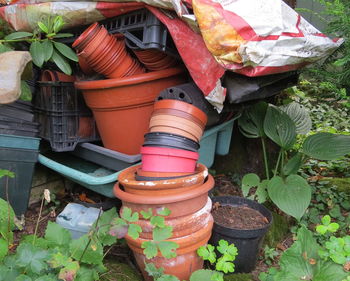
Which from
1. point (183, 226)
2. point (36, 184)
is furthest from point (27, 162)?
point (183, 226)

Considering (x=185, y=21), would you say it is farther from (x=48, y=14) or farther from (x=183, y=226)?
(x=183, y=226)

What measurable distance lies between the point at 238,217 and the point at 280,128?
0.54m

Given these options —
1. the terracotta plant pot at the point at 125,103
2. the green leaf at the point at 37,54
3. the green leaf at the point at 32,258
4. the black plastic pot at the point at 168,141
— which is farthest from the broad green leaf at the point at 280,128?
the green leaf at the point at 32,258

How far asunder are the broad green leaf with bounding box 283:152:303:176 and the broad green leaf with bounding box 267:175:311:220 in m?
0.12

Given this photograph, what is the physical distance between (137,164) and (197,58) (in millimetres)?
514

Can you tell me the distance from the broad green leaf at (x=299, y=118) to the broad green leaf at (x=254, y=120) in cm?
19

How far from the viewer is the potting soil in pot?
1.58m

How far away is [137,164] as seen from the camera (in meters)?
1.54

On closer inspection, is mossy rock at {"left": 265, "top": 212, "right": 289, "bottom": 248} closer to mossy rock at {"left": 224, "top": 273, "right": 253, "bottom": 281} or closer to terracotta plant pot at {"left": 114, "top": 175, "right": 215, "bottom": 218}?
mossy rock at {"left": 224, "top": 273, "right": 253, "bottom": 281}

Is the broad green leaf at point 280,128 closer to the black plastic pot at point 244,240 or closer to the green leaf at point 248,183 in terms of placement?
the green leaf at point 248,183

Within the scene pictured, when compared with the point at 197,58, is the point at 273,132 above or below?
below

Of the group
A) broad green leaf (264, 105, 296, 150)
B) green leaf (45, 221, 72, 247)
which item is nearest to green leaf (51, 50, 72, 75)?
green leaf (45, 221, 72, 247)

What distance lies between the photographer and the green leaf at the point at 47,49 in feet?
4.84

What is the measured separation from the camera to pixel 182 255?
4.28 feet
